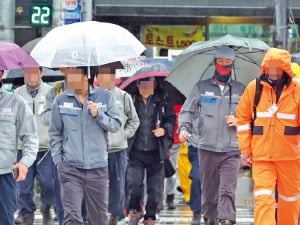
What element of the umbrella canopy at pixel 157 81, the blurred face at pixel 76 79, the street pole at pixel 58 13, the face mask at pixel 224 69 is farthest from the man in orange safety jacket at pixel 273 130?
the street pole at pixel 58 13

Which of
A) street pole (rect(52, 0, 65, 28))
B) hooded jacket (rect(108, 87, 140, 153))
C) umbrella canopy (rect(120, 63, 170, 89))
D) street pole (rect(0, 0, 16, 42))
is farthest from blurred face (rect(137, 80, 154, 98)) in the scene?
street pole (rect(0, 0, 16, 42))

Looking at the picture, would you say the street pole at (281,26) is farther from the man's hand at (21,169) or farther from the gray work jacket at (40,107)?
the man's hand at (21,169)

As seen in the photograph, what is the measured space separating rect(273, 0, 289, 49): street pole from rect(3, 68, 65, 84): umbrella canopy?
5168 millimetres

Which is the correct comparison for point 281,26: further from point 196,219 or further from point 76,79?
point 76,79

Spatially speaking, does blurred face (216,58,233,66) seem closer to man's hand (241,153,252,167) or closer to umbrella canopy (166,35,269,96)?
umbrella canopy (166,35,269,96)

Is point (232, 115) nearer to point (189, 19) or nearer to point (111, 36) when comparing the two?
point (111, 36)

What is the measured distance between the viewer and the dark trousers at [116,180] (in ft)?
35.6

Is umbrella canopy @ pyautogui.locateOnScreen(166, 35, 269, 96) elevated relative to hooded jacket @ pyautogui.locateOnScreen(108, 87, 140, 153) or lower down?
elevated

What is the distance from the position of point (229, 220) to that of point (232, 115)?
3.73 ft

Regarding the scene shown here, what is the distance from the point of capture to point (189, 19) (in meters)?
23.2

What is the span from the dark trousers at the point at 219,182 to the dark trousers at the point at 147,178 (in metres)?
1.00

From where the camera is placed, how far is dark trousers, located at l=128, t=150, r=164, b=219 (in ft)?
36.3

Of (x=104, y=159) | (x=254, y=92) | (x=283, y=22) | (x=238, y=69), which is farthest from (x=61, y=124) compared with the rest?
(x=283, y=22)

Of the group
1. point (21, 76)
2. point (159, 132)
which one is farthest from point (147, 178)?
point (21, 76)
